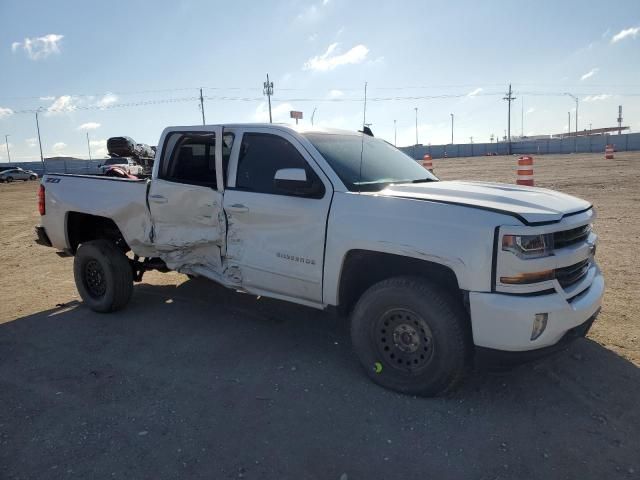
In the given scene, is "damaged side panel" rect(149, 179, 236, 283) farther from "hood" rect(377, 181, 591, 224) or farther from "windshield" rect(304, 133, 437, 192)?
"hood" rect(377, 181, 591, 224)

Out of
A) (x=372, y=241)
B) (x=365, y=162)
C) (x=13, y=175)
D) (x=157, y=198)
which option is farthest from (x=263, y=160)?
(x=13, y=175)

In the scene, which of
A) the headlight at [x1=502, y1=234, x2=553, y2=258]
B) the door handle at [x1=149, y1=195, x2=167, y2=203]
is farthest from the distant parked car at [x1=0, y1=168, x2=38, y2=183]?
the headlight at [x1=502, y1=234, x2=553, y2=258]

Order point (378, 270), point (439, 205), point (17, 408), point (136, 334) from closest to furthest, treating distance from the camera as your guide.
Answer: point (439, 205) → point (17, 408) → point (378, 270) → point (136, 334)

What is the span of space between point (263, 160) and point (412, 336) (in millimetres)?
1974

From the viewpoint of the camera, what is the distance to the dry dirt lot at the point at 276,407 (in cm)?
285

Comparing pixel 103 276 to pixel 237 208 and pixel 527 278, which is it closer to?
pixel 237 208

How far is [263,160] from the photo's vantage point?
4355 millimetres

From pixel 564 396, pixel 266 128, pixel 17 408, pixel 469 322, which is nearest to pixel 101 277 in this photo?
pixel 17 408

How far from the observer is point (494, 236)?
9.97 ft

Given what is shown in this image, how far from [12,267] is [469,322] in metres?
7.63

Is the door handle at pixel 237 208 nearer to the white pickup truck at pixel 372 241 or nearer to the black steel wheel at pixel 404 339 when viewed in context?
the white pickup truck at pixel 372 241

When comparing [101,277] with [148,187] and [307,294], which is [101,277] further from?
[307,294]

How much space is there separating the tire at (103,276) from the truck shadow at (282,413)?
0.65 m

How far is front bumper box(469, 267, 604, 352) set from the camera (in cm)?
302
